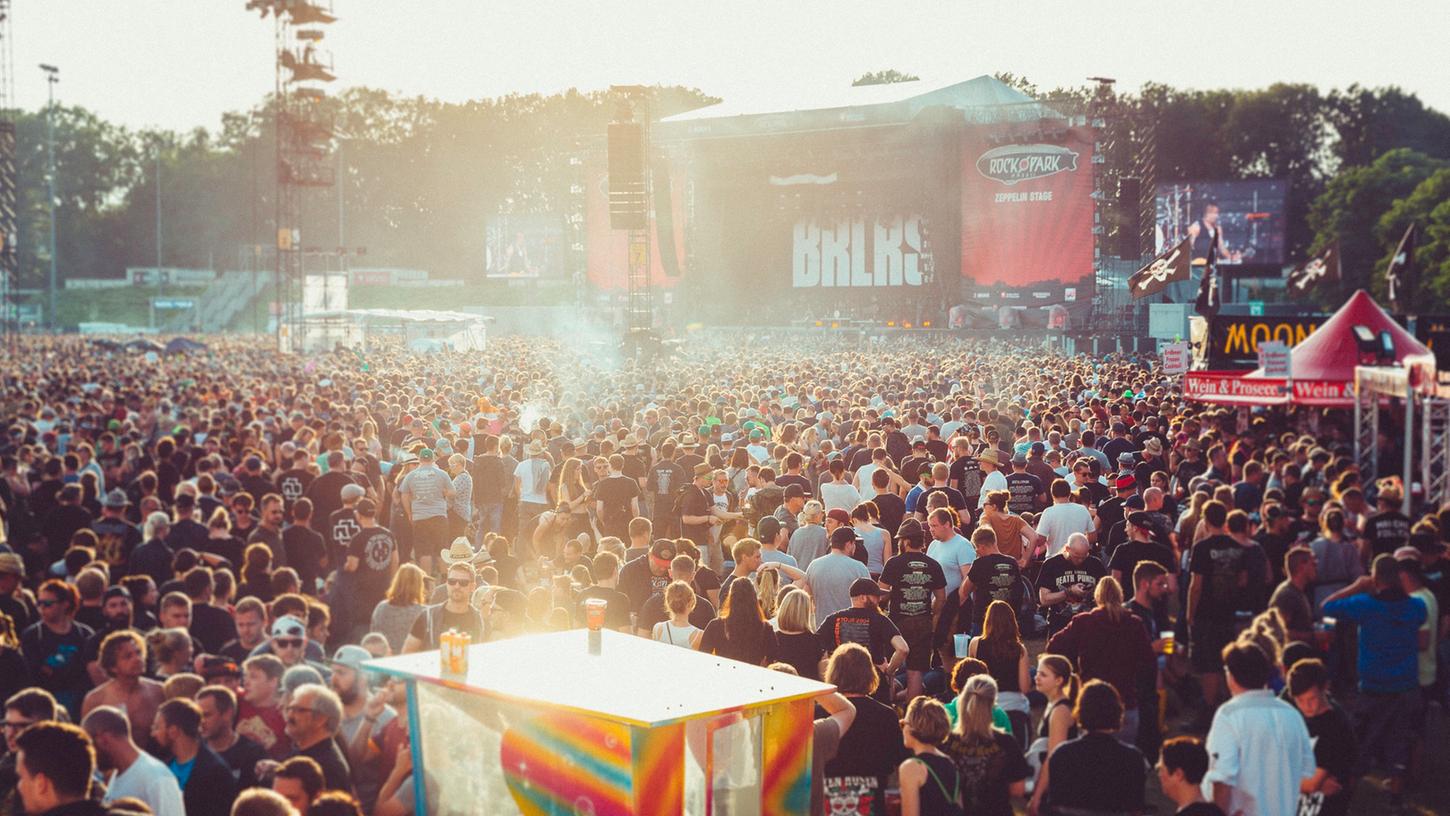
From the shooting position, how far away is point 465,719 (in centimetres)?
477

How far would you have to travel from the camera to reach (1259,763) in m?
5.40

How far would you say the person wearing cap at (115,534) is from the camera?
376 inches

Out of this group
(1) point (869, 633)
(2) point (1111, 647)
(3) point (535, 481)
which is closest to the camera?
(2) point (1111, 647)

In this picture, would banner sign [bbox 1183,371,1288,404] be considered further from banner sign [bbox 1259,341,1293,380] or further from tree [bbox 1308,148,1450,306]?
tree [bbox 1308,148,1450,306]

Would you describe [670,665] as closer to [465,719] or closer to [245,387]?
[465,719]

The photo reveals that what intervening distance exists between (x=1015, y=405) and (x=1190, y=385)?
2163 millimetres

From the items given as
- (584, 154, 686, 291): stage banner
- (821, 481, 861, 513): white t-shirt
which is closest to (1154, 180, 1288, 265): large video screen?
(584, 154, 686, 291): stage banner

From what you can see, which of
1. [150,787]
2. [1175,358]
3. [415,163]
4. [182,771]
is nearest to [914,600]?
[182,771]

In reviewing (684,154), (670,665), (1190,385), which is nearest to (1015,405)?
(1190,385)

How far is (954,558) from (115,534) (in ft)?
19.5

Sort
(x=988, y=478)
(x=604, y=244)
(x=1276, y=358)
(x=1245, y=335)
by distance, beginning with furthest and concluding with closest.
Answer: (x=604, y=244), (x=1245, y=335), (x=1276, y=358), (x=988, y=478)

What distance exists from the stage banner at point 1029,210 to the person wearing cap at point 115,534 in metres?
35.6

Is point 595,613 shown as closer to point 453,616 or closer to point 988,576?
point 453,616

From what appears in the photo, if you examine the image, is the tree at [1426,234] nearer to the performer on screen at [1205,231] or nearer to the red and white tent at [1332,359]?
the performer on screen at [1205,231]
